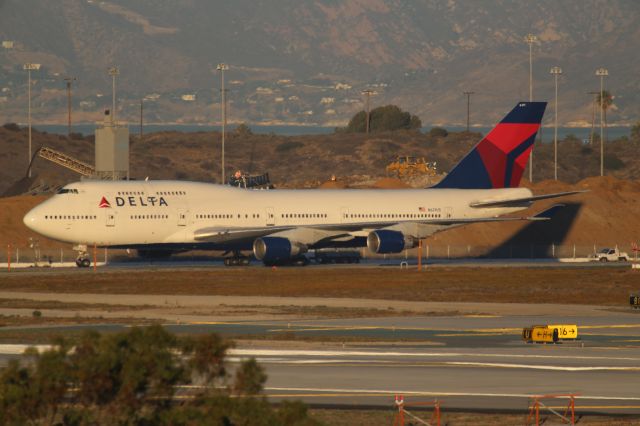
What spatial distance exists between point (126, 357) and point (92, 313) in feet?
102

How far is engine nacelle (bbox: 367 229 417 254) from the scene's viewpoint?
7594 centimetres

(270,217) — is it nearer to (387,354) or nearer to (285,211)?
(285,211)

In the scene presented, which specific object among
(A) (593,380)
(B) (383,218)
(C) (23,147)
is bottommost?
(A) (593,380)

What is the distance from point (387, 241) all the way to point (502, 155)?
12308mm

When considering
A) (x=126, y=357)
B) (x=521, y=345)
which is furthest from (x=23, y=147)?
(x=126, y=357)

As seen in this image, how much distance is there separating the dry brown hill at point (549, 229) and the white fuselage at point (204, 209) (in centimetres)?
1314

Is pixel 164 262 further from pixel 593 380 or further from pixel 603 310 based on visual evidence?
pixel 593 380

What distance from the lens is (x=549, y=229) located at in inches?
3962

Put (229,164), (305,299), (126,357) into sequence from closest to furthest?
(126,357), (305,299), (229,164)

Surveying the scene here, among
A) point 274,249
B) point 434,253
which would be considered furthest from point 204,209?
point 434,253

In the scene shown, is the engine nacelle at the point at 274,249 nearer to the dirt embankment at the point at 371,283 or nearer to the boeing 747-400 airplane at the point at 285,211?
the boeing 747-400 airplane at the point at 285,211

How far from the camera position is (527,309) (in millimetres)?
56188

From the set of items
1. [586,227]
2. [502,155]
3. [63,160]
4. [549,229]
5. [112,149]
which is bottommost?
[549,229]

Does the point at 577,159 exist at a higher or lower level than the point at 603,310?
higher
